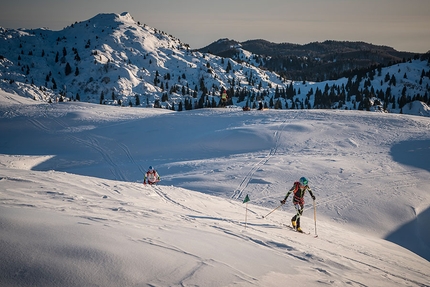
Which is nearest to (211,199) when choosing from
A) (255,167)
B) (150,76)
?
(255,167)

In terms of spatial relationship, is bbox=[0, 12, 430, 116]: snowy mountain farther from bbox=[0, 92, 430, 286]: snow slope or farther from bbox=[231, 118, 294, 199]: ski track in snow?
bbox=[231, 118, 294, 199]: ski track in snow

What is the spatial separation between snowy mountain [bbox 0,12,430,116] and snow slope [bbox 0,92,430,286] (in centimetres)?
5153

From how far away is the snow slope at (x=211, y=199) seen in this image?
210 inches

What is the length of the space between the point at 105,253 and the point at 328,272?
5.11 metres

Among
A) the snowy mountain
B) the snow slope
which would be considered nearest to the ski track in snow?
the snow slope

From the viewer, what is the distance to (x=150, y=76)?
104 metres

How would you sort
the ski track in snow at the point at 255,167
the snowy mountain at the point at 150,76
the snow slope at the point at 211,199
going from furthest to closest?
1. the snowy mountain at the point at 150,76
2. the ski track in snow at the point at 255,167
3. the snow slope at the point at 211,199

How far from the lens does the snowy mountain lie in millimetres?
90188

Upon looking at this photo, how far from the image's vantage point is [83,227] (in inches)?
244

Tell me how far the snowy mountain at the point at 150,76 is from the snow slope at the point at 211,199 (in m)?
51.5

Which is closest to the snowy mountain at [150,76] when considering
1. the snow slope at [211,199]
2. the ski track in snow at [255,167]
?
the snow slope at [211,199]

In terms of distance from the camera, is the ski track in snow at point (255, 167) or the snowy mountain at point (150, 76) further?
the snowy mountain at point (150, 76)

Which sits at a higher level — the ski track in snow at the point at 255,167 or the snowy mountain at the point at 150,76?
the snowy mountain at the point at 150,76

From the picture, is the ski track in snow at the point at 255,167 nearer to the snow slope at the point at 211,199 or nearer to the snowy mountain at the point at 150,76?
the snow slope at the point at 211,199
